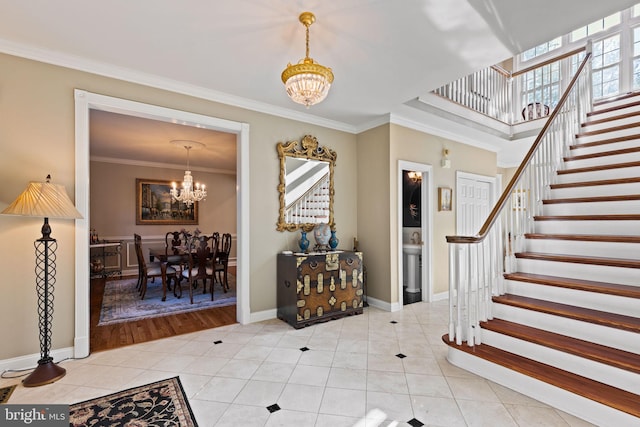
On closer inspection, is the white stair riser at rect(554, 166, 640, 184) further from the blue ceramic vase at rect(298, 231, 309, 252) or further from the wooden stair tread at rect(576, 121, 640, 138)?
the blue ceramic vase at rect(298, 231, 309, 252)

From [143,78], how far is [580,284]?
4.54 meters

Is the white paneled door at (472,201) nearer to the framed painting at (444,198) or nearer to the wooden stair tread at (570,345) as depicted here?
the framed painting at (444,198)

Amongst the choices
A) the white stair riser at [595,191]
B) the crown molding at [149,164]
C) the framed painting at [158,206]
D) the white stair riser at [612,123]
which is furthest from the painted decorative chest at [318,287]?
the crown molding at [149,164]

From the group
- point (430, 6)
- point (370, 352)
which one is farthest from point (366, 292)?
point (430, 6)

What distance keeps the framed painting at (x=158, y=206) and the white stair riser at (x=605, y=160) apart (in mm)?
7821

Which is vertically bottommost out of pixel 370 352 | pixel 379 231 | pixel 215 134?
pixel 370 352

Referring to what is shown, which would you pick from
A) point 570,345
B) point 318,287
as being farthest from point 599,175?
point 318,287

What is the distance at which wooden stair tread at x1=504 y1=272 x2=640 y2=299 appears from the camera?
230cm

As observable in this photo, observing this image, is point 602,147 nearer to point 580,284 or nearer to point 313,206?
point 580,284

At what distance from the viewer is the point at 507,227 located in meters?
2.98

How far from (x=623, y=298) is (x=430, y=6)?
2.66 metres

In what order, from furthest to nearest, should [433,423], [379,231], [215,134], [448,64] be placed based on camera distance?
1. [215,134]
2. [379,231]
3. [448,64]
4. [433,423]

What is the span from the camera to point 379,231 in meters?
4.32

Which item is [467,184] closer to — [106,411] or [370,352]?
[370,352]
